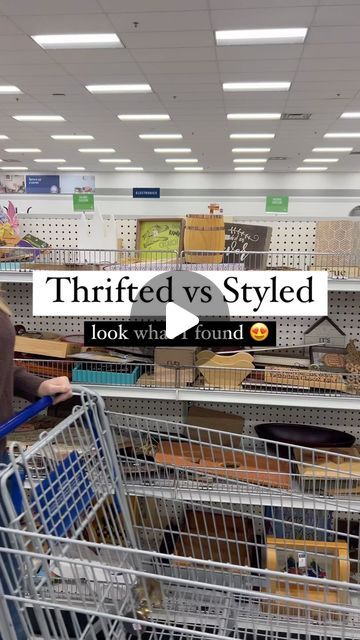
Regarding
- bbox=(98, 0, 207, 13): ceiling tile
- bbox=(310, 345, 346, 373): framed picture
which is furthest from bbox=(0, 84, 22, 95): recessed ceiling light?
bbox=(310, 345, 346, 373): framed picture

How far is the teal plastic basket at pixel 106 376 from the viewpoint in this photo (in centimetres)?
225

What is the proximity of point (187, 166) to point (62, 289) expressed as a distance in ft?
48.9

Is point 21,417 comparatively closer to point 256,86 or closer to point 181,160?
point 256,86

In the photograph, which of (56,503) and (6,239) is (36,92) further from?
(56,503)

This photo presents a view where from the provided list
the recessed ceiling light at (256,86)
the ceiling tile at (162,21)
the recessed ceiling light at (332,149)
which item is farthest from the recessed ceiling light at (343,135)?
the ceiling tile at (162,21)

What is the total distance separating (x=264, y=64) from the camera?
6.78 metres

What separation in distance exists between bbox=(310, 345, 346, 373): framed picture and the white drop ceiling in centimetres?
394

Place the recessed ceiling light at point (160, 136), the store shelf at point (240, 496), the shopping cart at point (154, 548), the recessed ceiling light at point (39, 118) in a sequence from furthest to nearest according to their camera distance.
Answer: the recessed ceiling light at point (160, 136) → the recessed ceiling light at point (39, 118) → the store shelf at point (240, 496) → the shopping cart at point (154, 548)

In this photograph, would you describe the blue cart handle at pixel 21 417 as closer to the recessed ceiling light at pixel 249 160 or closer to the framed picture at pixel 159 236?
the framed picture at pixel 159 236

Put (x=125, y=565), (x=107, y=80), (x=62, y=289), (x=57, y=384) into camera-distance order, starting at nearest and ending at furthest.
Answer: (x=57, y=384) < (x=125, y=565) < (x=62, y=289) < (x=107, y=80)

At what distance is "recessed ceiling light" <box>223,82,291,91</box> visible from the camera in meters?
7.66

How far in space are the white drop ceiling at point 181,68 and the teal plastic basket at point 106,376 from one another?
4152 mm

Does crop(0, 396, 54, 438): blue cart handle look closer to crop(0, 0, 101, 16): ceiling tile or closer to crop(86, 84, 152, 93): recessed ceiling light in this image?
crop(0, 0, 101, 16): ceiling tile

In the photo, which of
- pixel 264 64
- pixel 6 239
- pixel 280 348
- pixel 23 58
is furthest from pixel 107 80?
pixel 280 348
